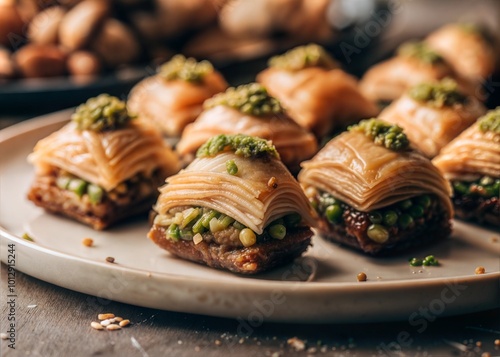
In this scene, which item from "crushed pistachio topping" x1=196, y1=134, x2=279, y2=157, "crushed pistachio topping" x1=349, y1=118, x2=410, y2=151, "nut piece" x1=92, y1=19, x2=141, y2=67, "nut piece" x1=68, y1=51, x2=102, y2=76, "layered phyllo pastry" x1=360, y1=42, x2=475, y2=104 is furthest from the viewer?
"nut piece" x1=92, y1=19, x2=141, y2=67

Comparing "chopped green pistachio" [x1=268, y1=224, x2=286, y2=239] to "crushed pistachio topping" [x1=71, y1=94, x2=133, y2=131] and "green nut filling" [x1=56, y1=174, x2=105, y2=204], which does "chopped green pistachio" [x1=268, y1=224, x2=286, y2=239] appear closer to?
"green nut filling" [x1=56, y1=174, x2=105, y2=204]

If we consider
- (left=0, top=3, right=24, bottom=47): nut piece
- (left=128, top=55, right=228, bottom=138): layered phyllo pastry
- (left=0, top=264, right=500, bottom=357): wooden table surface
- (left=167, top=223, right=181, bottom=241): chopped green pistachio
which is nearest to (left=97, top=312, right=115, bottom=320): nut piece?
(left=0, top=264, right=500, bottom=357): wooden table surface

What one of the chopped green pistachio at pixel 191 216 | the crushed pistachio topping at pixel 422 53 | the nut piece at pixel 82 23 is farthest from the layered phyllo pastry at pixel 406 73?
the chopped green pistachio at pixel 191 216

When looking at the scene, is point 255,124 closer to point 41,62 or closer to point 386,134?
point 386,134

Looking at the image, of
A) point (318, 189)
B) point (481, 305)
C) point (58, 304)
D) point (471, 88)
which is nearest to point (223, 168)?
point (318, 189)

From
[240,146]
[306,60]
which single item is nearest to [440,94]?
[306,60]

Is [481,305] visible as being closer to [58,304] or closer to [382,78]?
[58,304]

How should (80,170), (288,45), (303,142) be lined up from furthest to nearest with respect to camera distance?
(288,45) → (303,142) → (80,170)
